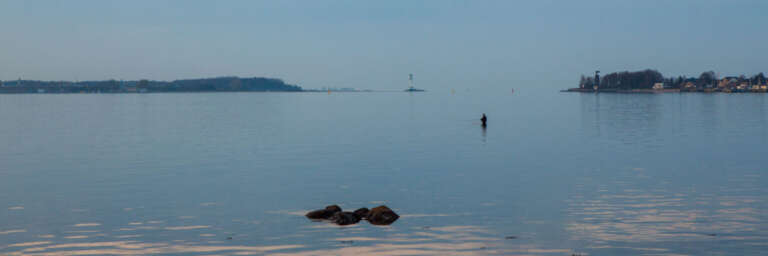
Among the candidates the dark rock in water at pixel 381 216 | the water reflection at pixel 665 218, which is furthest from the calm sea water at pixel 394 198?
the dark rock in water at pixel 381 216

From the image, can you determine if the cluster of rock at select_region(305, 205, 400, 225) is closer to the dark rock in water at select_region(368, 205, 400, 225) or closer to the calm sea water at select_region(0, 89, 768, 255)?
the dark rock in water at select_region(368, 205, 400, 225)

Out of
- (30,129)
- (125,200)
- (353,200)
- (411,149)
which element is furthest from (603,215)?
(30,129)

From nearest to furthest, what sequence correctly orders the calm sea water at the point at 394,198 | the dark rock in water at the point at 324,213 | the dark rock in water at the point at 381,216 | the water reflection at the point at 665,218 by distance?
1. the water reflection at the point at 665,218
2. the calm sea water at the point at 394,198
3. the dark rock in water at the point at 381,216
4. the dark rock in water at the point at 324,213

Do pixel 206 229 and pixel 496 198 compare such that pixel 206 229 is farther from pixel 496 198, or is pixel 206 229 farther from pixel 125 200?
pixel 496 198

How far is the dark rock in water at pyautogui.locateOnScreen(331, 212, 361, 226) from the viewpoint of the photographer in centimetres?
2064

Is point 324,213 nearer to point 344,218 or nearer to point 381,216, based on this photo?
point 344,218

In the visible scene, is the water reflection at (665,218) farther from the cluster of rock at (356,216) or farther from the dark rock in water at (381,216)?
the cluster of rock at (356,216)

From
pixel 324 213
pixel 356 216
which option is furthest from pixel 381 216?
pixel 324 213

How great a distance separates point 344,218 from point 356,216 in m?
0.59

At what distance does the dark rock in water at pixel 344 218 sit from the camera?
20.6m

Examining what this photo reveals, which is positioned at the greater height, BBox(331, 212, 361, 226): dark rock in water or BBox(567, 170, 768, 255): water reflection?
BBox(331, 212, 361, 226): dark rock in water

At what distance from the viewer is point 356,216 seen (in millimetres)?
21172

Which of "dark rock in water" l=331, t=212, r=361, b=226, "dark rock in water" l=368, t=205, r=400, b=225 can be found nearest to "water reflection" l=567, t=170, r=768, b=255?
"dark rock in water" l=368, t=205, r=400, b=225

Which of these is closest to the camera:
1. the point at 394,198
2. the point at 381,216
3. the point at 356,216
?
the point at 381,216
